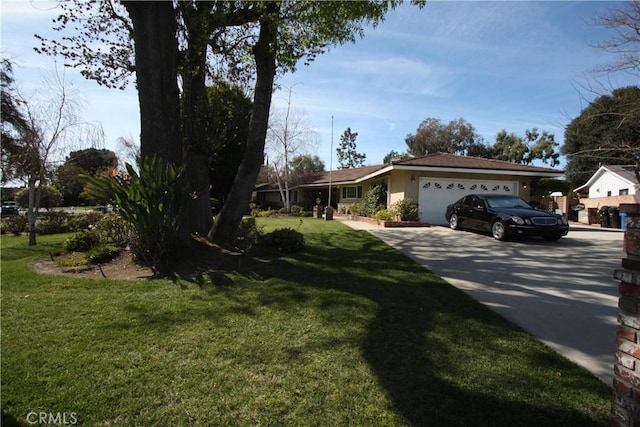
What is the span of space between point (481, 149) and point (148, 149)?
54.4 meters

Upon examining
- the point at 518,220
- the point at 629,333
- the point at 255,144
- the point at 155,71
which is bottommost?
the point at 629,333

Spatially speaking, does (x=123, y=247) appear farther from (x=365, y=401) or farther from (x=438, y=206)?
(x=438, y=206)

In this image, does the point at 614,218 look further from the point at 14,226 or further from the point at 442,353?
the point at 14,226

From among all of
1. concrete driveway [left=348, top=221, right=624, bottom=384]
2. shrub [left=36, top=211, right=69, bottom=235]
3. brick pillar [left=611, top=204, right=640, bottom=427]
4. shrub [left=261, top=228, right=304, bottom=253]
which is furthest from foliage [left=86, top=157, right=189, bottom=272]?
shrub [left=36, top=211, right=69, bottom=235]

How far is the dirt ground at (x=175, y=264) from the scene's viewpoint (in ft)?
22.3

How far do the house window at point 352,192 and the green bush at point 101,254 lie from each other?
20617 mm

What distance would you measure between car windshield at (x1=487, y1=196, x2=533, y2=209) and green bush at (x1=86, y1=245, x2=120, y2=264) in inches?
439

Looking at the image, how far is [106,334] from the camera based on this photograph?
3.98m

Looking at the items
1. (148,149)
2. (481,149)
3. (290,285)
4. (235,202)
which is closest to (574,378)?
(290,285)

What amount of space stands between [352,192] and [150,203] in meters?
23.0

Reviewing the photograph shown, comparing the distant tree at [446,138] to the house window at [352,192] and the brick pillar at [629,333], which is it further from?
the brick pillar at [629,333]

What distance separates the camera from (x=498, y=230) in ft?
37.8

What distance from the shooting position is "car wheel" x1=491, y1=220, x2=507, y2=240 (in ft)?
36.9

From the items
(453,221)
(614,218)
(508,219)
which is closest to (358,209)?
(453,221)
